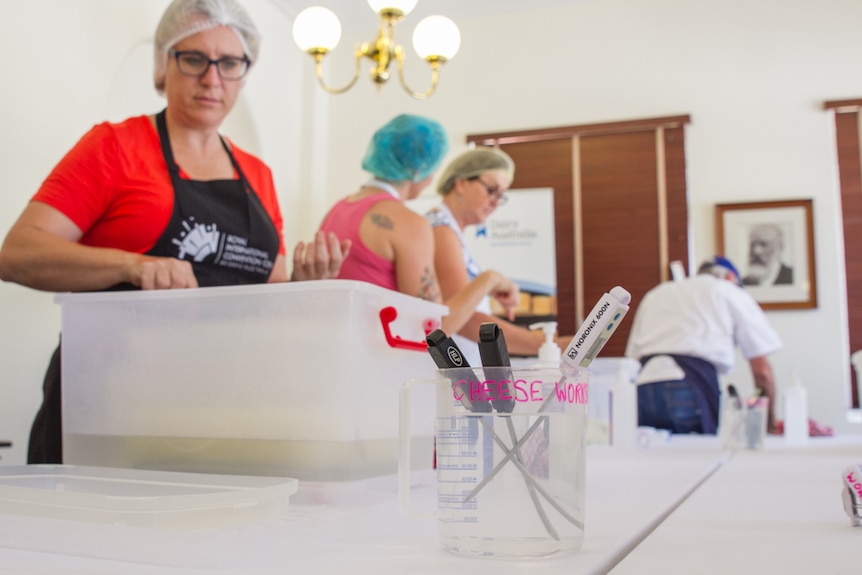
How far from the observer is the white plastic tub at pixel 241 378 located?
2.64 ft

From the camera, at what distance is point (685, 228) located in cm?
427

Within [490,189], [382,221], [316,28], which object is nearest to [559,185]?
[316,28]

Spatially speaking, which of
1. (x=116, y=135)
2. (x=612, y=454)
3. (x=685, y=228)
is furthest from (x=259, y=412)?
(x=685, y=228)

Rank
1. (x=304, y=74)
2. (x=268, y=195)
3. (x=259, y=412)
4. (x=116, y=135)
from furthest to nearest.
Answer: (x=304, y=74) → (x=268, y=195) → (x=116, y=135) → (x=259, y=412)

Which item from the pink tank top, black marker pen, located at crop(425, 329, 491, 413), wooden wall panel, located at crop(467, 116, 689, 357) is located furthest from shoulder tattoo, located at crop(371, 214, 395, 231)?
wooden wall panel, located at crop(467, 116, 689, 357)

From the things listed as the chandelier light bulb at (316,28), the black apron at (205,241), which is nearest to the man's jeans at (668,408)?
the black apron at (205,241)

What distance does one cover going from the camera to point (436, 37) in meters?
3.24

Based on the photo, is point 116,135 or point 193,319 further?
point 116,135

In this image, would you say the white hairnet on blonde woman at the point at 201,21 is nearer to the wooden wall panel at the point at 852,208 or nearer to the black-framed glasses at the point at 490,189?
the black-framed glasses at the point at 490,189

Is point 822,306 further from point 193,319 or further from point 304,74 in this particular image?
point 193,319

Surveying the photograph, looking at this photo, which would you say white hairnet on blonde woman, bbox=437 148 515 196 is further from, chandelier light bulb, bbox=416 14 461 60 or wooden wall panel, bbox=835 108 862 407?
wooden wall panel, bbox=835 108 862 407

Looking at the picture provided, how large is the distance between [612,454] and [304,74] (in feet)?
12.0

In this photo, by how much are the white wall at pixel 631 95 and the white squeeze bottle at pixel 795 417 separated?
6.42 ft

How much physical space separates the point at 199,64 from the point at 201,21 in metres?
0.06
